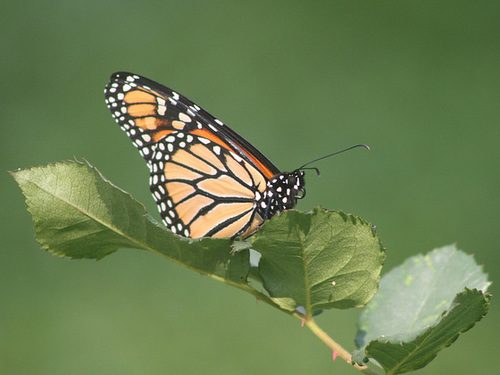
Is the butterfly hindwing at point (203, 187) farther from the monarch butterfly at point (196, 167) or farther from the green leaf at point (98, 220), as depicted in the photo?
the green leaf at point (98, 220)

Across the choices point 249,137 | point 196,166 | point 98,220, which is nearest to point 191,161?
point 196,166

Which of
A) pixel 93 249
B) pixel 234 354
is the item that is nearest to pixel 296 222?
pixel 93 249

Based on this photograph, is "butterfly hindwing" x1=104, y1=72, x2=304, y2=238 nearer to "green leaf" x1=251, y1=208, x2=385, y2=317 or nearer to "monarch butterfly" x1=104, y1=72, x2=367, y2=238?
"monarch butterfly" x1=104, y1=72, x2=367, y2=238

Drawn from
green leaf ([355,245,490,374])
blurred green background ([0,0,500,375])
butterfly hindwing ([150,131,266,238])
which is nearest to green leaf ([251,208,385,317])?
green leaf ([355,245,490,374])

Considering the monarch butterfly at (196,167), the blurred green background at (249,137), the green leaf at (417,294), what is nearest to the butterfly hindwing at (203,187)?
the monarch butterfly at (196,167)

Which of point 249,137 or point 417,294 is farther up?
point 417,294

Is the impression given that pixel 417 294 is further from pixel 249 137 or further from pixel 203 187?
pixel 249 137
